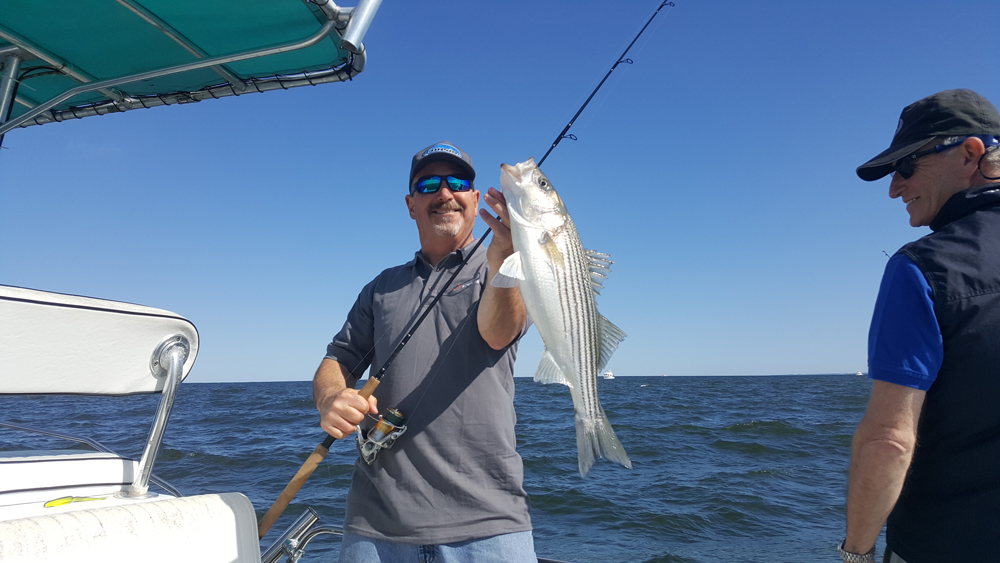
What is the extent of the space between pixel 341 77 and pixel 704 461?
11.5 metres

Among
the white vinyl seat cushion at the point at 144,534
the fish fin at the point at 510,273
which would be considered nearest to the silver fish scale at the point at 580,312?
Answer: the fish fin at the point at 510,273

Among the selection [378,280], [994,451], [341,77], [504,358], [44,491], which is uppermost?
[341,77]

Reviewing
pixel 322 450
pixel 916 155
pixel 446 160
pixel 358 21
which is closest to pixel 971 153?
pixel 916 155

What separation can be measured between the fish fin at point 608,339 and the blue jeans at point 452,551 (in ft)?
2.74

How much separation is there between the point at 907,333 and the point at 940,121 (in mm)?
899

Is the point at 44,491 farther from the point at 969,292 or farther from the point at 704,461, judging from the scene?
the point at 704,461

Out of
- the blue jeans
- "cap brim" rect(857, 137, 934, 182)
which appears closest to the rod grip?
the blue jeans

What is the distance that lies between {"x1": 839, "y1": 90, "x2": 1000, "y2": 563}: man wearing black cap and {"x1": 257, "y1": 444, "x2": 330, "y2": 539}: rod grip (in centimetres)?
233

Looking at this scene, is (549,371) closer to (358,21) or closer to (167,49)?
(358,21)

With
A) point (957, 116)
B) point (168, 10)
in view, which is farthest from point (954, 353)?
point (168, 10)

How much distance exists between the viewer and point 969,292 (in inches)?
65.4

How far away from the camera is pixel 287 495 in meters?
2.39

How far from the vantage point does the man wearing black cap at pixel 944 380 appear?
1.65m

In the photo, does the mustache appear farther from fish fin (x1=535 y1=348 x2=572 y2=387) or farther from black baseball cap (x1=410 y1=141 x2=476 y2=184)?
fish fin (x1=535 y1=348 x2=572 y2=387)
